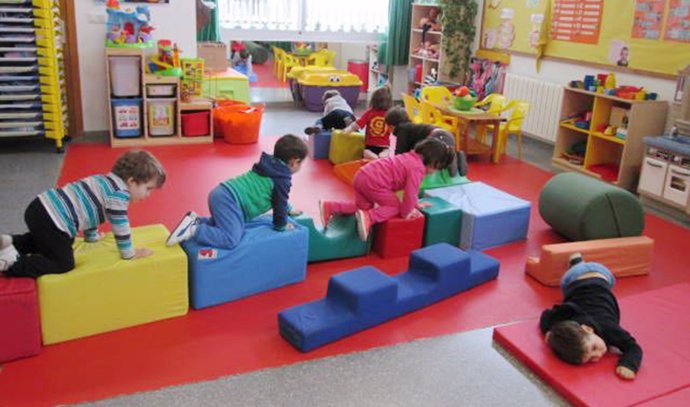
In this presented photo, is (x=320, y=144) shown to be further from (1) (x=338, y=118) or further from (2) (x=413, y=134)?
(2) (x=413, y=134)

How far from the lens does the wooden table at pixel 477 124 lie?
6.65 m

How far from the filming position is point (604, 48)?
266 inches

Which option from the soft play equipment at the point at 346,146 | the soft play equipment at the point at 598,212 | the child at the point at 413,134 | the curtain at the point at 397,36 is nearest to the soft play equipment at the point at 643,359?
the soft play equipment at the point at 598,212

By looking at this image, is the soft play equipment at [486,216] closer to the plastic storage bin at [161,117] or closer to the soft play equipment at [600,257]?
the soft play equipment at [600,257]

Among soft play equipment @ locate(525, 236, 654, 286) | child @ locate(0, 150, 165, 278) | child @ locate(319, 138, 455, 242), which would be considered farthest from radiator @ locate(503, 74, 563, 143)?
child @ locate(0, 150, 165, 278)

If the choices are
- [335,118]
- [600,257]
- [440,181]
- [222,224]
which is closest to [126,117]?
[335,118]

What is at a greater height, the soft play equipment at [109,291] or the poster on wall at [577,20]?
the poster on wall at [577,20]

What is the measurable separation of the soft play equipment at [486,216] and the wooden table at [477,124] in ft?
6.70

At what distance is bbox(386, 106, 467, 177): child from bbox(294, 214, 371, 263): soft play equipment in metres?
1.20

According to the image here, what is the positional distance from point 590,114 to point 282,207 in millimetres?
4407

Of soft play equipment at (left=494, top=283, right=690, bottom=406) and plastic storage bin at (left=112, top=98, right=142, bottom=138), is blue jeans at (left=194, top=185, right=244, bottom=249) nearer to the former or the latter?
soft play equipment at (left=494, top=283, right=690, bottom=406)

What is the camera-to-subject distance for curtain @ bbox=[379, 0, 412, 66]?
9.85 metres

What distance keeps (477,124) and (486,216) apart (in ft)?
9.73

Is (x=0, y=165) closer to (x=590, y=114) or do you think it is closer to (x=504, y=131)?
(x=504, y=131)
